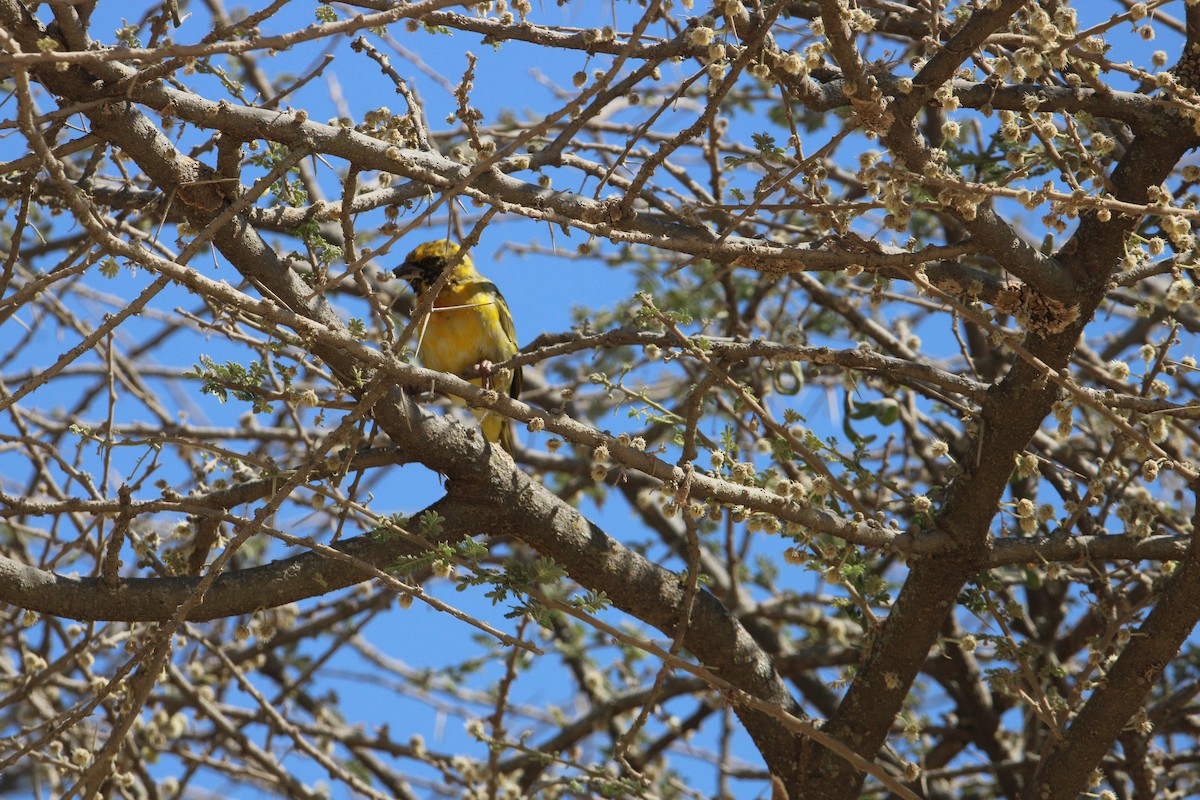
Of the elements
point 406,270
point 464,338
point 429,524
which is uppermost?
point 406,270

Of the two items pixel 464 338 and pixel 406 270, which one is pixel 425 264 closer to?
pixel 406 270

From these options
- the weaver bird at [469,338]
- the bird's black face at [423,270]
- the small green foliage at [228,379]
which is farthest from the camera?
the bird's black face at [423,270]

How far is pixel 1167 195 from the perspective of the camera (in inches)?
107

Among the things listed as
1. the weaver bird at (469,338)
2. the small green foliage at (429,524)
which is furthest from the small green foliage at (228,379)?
the weaver bird at (469,338)

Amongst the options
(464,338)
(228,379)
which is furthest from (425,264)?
(228,379)

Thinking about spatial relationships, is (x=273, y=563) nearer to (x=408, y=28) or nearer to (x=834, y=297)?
(x=408, y=28)

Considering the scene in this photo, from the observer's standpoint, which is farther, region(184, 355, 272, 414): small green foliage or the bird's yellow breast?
the bird's yellow breast

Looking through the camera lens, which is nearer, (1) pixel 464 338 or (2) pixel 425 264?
(1) pixel 464 338

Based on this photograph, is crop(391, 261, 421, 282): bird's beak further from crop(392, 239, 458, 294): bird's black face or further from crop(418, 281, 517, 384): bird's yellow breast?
crop(418, 281, 517, 384): bird's yellow breast

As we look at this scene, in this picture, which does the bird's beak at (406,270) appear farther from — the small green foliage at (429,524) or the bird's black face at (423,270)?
the small green foliage at (429,524)

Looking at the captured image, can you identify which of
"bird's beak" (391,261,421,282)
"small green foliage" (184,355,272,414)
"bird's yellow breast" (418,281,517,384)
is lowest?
"small green foliage" (184,355,272,414)

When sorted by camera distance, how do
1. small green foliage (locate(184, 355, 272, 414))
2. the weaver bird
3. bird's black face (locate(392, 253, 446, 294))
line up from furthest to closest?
1. bird's black face (locate(392, 253, 446, 294))
2. the weaver bird
3. small green foliage (locate(184, 355, 272, 414))

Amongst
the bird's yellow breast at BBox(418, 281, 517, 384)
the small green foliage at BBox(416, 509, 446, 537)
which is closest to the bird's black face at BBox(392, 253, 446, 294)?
the bird's yellow breast at BBox(418, 281, 517, 384)

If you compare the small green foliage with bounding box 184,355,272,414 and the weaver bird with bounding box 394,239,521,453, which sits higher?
the weaver bird with bounding box 394,239,521,453
